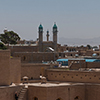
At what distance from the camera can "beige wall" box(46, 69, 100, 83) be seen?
29.2 meters

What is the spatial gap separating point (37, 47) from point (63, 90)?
85.3 feet

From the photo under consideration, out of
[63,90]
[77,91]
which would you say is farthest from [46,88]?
[77,91]

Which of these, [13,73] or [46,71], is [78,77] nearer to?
[46,71]

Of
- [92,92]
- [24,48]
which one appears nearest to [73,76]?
[92,92]

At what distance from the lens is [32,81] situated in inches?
1238

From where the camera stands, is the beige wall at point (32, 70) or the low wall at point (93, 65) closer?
the beige wall at point (32, 70)

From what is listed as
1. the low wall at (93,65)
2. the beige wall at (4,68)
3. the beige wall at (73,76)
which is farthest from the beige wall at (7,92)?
the low wall at (93,65)

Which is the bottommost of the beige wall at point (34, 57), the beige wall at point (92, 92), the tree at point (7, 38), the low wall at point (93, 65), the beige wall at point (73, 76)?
the beige wall at point (92, 92)

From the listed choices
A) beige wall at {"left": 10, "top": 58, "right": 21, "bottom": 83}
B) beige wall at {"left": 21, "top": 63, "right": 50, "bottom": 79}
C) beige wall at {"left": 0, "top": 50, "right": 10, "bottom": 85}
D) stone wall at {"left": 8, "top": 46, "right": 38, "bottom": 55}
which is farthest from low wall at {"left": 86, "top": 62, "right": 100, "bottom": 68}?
stone wall at {"left": 8, "top": 46, "right": 38, "bottom": 55}

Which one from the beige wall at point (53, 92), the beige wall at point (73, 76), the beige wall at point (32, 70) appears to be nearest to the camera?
the beige wall at point (53, 92)

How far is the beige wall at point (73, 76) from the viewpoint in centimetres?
2925

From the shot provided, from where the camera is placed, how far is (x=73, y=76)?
98.9ft

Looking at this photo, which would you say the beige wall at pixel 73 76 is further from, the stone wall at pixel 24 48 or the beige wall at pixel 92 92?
the stone wall at pixel 24 48

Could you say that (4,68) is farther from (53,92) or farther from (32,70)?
(32,70)
